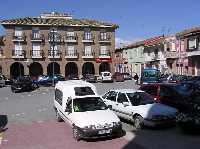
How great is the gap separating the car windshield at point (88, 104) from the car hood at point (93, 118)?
429 millimetres

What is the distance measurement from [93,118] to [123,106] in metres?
3.27

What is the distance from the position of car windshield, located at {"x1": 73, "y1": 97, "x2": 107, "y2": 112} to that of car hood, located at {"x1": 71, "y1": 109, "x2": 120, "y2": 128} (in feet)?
1.41

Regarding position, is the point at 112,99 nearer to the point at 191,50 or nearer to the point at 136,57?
the point at 191,50

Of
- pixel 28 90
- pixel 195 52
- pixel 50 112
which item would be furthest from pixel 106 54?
pixel 50 112

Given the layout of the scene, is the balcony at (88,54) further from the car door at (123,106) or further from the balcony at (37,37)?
the car door at (123,106)

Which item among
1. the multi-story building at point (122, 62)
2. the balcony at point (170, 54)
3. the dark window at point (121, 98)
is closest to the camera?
the dark window at point (121, 98)

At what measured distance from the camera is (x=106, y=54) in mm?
72312

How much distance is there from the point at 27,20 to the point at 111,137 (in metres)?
57.7

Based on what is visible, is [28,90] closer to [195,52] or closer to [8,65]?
[195,52]

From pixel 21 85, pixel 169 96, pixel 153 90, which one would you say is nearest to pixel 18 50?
pixel 21 85

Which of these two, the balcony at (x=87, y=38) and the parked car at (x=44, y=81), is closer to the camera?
the parked car at (x=44, y=81)

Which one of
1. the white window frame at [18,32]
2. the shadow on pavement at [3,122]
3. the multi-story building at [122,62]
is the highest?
the white window frame at [18,32]

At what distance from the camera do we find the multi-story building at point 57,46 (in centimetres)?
6881

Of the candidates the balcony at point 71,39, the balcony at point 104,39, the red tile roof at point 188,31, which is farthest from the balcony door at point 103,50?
the red tile roof at point 188,31
